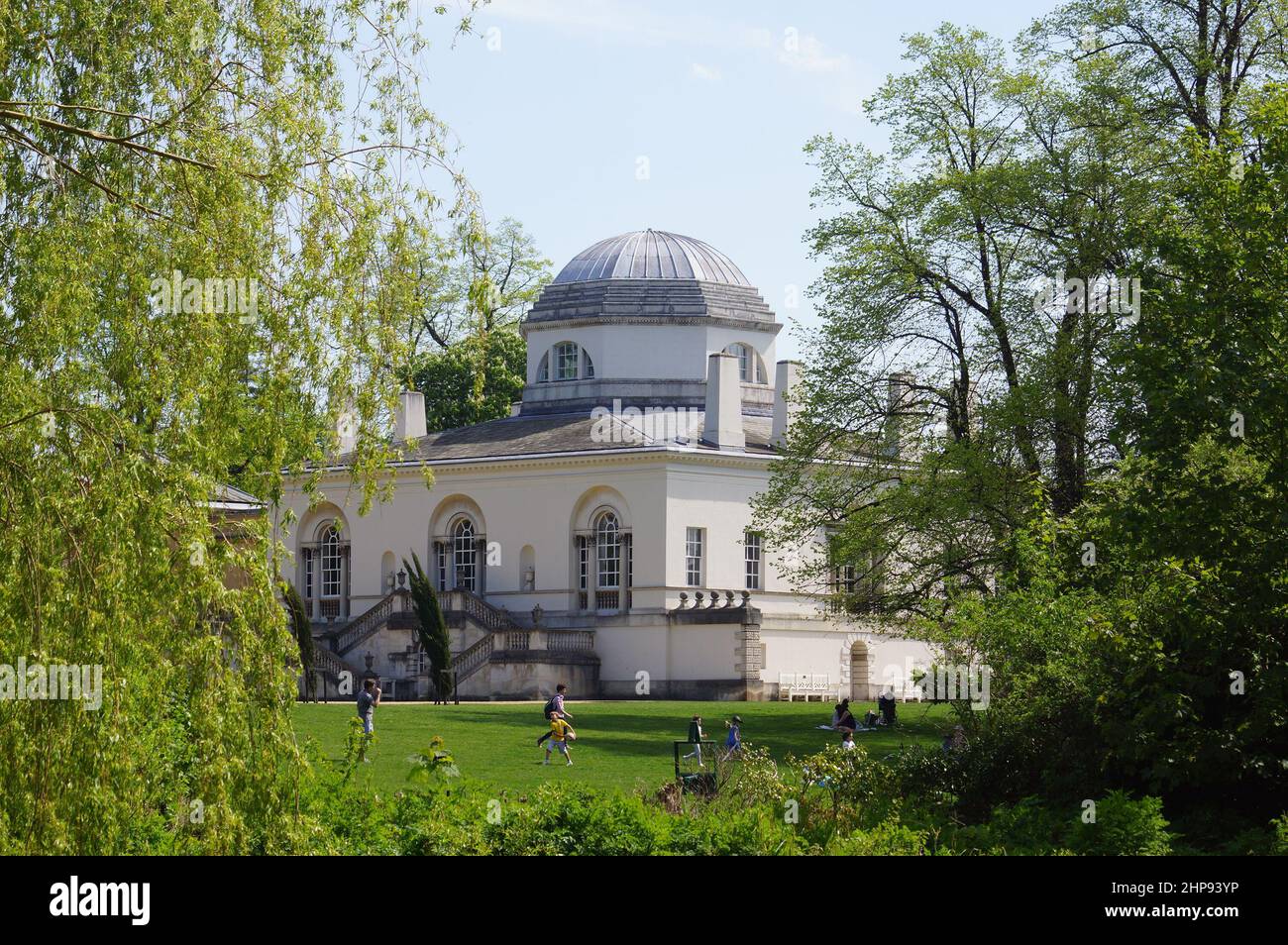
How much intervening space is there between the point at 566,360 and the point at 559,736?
3621cm

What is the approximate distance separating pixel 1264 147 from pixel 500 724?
24.5 metres

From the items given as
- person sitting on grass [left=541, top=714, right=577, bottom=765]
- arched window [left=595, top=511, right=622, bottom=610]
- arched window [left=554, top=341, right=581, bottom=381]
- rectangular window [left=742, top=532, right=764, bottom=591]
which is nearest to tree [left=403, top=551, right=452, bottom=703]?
arched window [left=595, top=511, right=622, bottom=610]

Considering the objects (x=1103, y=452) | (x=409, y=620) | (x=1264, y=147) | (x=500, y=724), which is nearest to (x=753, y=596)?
(x=409, y=620)

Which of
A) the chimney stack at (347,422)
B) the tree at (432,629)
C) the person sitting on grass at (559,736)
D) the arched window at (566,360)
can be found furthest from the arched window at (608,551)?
the chimney stack at (347,422)

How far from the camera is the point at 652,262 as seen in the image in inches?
2761

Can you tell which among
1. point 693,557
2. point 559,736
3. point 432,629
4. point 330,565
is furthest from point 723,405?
point 559,736

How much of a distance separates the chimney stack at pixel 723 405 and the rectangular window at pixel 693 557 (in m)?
3.14

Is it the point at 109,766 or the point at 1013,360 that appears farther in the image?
the point at 1013,360

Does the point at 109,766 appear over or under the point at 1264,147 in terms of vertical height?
under

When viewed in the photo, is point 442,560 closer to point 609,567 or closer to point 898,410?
point 609,567

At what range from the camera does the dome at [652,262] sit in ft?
229

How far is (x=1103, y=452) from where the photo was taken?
1436 inches

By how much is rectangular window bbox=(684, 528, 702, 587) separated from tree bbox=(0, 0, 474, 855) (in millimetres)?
43363
